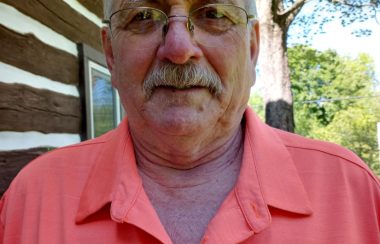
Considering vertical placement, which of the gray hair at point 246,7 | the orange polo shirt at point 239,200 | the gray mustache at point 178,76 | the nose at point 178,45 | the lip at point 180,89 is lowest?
the orange polo shirt at point 239,200

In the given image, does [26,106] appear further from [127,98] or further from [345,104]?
[345,104]

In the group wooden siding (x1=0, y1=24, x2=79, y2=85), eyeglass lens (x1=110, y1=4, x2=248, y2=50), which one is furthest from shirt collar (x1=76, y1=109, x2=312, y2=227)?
wooden siding (x1=0, y1=24, x2=79, y2=85)

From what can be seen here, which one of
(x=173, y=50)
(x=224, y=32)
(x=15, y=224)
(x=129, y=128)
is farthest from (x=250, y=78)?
(x=15, y=224)

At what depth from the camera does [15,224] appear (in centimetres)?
148

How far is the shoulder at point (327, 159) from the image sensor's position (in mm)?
1441

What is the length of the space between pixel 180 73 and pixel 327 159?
1.86 ft

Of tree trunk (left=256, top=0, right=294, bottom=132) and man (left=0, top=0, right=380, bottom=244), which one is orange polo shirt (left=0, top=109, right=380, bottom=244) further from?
tree trunk (left=256, top=0, right=294, bottom=132)

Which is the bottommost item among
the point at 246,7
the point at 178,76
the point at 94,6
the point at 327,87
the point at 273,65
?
the point at 178,76

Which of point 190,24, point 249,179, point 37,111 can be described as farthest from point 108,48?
point 37,111

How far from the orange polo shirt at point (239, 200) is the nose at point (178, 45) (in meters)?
0.38

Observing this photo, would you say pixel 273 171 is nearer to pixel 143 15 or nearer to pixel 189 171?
pixel 189 171

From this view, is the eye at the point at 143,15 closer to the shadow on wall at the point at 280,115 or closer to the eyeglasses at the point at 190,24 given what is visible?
the eyeglasses at the point at 190,24

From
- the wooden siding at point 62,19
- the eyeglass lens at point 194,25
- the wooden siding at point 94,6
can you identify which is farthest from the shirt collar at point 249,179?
the wooden siding at point 94,6

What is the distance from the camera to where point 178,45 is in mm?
1338
